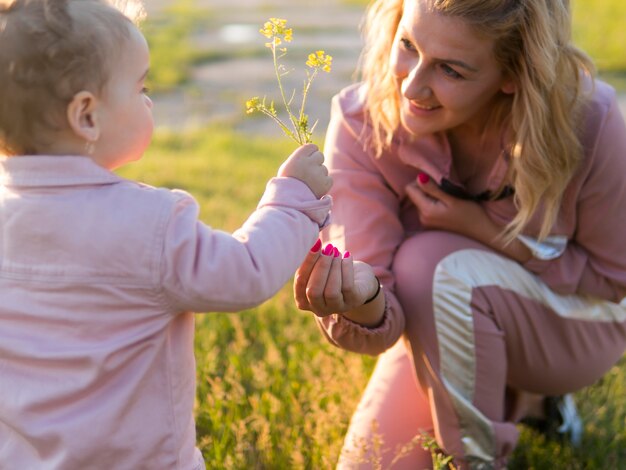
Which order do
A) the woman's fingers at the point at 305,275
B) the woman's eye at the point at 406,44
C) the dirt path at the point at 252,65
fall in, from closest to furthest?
1. the woman's fingers at the point at 305,275
2. the woman's eye at the point at 406,44
3. the dirt path at the point at 252,65

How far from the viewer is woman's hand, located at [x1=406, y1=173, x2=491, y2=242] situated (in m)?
2.43

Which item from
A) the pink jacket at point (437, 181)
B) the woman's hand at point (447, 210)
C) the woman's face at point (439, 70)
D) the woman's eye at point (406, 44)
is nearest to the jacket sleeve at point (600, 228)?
the pink jacket at point (437, 181)

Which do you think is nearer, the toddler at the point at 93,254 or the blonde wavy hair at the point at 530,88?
the toddler at the point at 93,254

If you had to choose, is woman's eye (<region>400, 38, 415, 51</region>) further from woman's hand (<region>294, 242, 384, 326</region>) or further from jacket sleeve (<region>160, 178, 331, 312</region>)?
jacket sleeve (<region>160, 178, 331, 312</region>)

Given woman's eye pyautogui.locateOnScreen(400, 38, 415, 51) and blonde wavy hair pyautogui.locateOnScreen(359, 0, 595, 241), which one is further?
woman's eye pyautogui.locateOnScreen(400, 38, 415, 51)

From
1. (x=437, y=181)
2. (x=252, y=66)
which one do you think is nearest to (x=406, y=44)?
(x=437, y=181)

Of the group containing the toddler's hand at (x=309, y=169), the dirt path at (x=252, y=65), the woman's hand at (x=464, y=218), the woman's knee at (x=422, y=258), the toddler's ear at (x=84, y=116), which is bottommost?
the dirt path at (x=252, y=65)

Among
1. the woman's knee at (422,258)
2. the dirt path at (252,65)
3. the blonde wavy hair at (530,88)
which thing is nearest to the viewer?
the blonde wavy hair at (530,88)

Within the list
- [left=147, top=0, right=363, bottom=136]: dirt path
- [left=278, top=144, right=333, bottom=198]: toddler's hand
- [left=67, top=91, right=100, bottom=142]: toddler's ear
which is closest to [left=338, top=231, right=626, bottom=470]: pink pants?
[left=278, top=144, right=333, bottom=198]: toddler's hand

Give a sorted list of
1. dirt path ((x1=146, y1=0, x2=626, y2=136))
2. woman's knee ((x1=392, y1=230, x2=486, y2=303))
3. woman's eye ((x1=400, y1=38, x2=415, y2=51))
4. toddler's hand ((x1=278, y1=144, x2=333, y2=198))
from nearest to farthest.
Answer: toddler's hand ((x1=278, y1=144, x2=333, y2=198)), woman's eye ((x1=400, y1=38, x2=415, y2=51)), woman's knee ((x1=392, y1=230, x2=486, y2=303)), dirt path ((x1=146, y1=0, x2=626, y2=136))

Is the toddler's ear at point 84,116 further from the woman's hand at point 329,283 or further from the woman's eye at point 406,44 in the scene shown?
the woman's eye at point 406,44

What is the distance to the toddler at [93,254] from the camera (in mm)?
1537

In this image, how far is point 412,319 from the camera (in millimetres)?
2365

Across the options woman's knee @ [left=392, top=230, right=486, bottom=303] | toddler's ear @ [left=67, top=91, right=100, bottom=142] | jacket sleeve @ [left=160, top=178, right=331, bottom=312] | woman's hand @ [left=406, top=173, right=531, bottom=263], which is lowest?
woman's knee @ [left=392, top=230, right=486, bottom=303]
